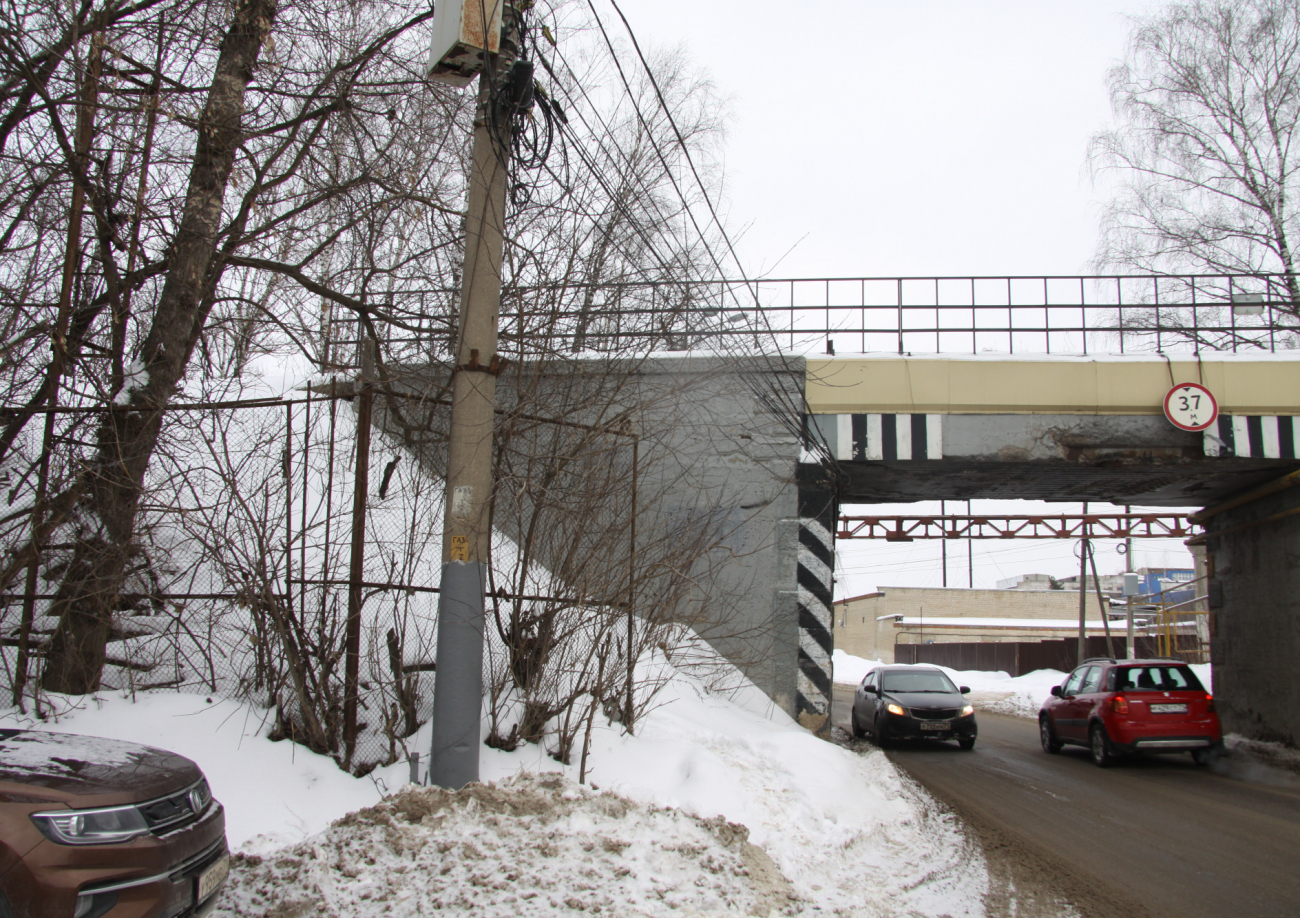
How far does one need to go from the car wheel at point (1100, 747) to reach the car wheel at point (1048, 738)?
4.95 feet

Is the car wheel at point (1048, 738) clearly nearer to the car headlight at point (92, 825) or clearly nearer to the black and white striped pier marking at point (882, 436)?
the black and white striped pier marking at point (882, 436)

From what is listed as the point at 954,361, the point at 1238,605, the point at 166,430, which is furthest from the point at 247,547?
the point at 1238,605

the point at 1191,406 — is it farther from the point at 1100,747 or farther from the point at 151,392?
the point at 151,392

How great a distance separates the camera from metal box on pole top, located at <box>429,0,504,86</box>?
5730 mm

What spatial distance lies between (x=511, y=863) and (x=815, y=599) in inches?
295

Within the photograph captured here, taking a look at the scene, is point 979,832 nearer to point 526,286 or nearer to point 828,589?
point 828,589

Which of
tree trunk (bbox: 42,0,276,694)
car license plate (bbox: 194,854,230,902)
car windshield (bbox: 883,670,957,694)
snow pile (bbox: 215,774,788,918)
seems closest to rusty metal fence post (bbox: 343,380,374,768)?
snow pile (bbox: 215,774,788,918)

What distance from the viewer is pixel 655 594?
306 inches

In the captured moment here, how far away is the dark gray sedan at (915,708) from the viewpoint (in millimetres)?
14195

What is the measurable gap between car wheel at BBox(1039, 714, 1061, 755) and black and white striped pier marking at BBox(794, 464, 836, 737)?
17.5 feet

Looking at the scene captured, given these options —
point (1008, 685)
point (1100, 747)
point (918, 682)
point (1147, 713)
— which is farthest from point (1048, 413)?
point (1008, 685)

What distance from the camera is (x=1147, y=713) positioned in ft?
39.7

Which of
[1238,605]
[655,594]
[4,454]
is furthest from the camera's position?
[1238,605]

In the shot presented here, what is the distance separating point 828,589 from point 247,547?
768cm
